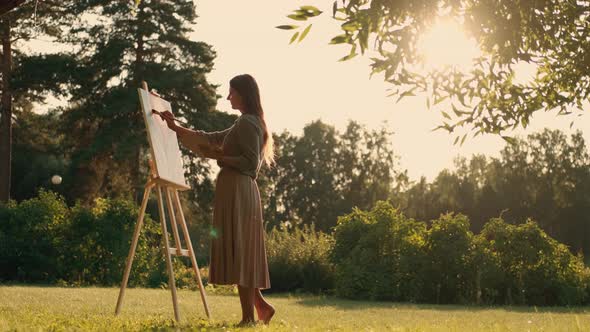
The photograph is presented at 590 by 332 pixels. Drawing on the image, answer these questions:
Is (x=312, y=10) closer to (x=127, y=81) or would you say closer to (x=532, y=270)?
(x=532, y=270)

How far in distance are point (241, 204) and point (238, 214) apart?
102 millimetres

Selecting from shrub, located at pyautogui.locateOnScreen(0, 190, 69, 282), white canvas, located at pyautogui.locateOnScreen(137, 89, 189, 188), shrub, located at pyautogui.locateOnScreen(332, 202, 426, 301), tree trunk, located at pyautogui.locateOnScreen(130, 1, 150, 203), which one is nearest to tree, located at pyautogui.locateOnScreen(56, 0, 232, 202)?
tree trunk, located at pyautogui.locateOnScreen(130, 1, 150, 203)

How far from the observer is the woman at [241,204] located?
6605 millimetres

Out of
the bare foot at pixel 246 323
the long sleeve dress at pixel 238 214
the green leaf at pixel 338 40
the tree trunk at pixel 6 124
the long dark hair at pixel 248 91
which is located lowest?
the bare foot at pixel 246 323

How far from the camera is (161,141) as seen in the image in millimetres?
7520

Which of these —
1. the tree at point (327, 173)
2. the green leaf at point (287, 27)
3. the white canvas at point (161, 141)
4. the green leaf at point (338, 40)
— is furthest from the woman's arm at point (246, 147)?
the tree at point (327, 173)

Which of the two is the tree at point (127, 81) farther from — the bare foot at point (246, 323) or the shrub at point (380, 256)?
the bare foot at point (246, 323)

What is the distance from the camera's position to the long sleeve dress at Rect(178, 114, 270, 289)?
21.7 ft

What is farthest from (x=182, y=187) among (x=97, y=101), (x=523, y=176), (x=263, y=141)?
(x=523, y=176)

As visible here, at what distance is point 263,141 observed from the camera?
6824 millimetres

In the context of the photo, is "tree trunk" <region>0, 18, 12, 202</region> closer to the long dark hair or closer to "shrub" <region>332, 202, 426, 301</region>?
"shrub" <region>332, 202, 426, 301</region>

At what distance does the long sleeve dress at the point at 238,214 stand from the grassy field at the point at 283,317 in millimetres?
445

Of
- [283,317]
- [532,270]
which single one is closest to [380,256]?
[532,270]

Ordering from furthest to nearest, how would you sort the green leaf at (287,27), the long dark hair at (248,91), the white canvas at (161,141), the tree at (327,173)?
the tree at (327,173)
the white canvas at (161,141)
the long dark hair at (248,91)
the green leaf at (287,27)
